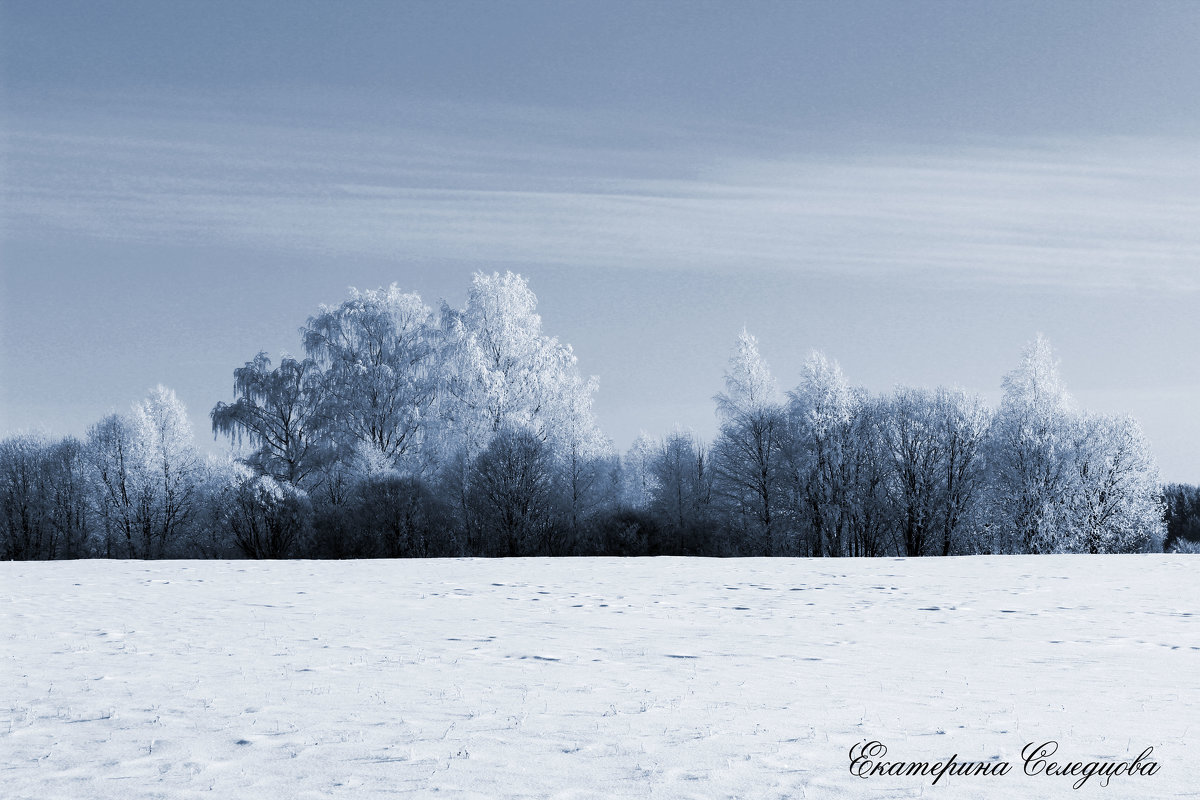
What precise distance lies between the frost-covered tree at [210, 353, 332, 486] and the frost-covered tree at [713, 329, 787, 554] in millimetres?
17859

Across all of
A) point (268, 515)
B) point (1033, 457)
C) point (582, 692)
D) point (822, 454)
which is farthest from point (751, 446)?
point (582, 692)

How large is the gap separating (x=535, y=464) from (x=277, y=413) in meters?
12.4

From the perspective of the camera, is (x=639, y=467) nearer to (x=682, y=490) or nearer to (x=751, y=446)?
(x=682, y=490)

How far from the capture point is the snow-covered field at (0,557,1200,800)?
5770 mm

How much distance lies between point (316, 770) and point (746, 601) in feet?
33.2

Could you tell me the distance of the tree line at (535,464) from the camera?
4044cm

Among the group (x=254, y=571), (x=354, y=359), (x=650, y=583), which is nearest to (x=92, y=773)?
(x=650, y=583)

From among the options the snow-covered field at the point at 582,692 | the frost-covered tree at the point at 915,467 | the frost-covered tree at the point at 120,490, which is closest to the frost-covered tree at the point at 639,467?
the frost-covered tree at the point at 915,467

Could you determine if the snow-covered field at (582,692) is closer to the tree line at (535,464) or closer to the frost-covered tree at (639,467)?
the tree line at (535,464)

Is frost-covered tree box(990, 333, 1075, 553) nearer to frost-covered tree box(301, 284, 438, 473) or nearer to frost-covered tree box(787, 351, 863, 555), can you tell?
frost-covered tree box(787, 351, 863, 555)

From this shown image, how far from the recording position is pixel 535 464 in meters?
40.1

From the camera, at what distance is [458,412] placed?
41562 mm

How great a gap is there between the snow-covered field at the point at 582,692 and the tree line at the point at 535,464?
24707 millimetres

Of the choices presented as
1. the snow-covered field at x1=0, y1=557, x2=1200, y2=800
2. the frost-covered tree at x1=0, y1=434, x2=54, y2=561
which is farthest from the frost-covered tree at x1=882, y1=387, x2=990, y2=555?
the frost-covered tree at x1=0, y1=434, x2=54, y2=561
